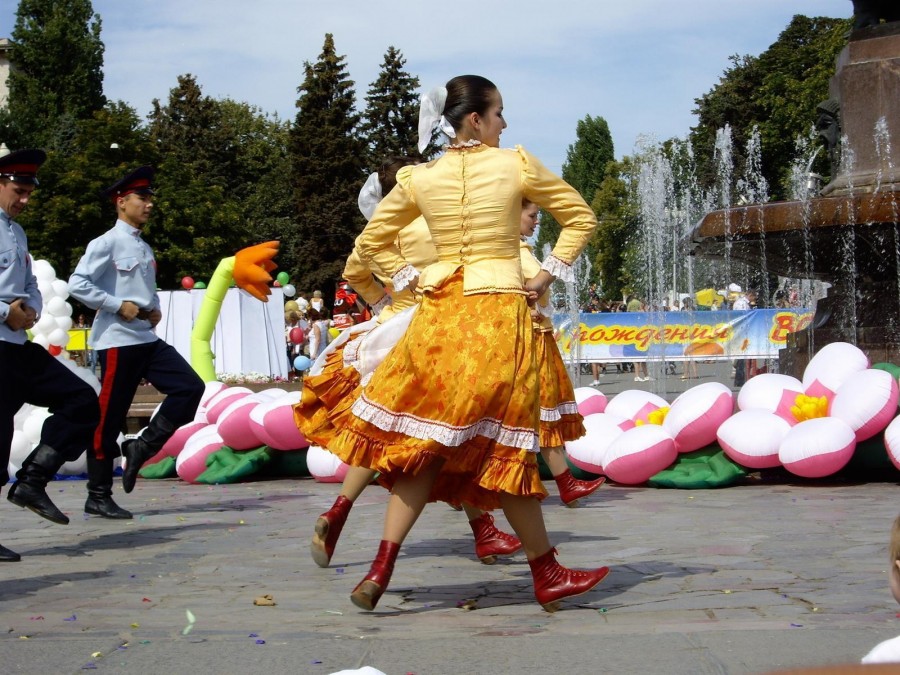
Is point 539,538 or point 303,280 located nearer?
point 539,538

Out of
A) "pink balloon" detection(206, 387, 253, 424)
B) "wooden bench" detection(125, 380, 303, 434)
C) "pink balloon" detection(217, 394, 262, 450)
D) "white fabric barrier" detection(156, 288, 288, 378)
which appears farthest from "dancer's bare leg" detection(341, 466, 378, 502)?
"white fabric barrier" detection(156, 288, 288, 378)

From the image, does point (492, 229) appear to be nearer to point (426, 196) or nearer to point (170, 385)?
point (426, 196)

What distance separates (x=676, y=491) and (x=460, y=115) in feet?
13.7

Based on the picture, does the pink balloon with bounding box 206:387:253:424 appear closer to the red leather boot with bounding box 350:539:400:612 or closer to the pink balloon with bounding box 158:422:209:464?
the pink balloon with bounding box 158:422:209:464

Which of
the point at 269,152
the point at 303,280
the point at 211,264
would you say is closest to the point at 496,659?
the point at 211,264

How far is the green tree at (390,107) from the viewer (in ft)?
220

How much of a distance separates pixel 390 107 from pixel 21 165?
6176 cm

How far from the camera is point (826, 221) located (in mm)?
10023

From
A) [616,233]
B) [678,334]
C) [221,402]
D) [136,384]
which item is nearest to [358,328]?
[136,384]

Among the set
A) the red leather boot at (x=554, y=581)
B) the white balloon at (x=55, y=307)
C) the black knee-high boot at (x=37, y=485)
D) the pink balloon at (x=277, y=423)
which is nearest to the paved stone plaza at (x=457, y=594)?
the red leather boot at (x=554, y=581)

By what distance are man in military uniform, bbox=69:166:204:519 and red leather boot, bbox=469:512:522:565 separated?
2.65 m

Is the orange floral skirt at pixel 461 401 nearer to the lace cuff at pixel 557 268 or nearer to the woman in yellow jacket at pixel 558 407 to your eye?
the lace cuff at pixel 557 268

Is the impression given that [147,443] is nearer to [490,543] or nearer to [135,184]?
[135,184]

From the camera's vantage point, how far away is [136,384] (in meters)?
7.68
